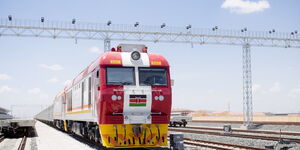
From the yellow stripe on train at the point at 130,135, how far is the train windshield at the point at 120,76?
141 cm

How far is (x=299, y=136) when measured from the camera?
71.3 ft

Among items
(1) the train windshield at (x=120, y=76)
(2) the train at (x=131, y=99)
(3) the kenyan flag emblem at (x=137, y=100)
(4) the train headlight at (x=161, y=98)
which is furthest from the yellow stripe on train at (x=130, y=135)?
(1) the train windshield at (x=120, y=76)

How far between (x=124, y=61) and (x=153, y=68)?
1.04 metres

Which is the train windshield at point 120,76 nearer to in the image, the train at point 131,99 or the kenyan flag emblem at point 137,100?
the train at point 131,99

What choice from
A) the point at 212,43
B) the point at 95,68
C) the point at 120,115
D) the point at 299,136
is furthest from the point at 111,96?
the point at 212,43

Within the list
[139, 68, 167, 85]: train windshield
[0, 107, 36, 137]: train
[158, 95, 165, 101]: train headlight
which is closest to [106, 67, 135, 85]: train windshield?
[139, 68, 167, 85]: train windshield

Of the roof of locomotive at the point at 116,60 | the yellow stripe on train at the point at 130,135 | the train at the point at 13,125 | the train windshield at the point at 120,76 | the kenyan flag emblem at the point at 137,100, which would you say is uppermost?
the roof of locomotive at the point at 116,60

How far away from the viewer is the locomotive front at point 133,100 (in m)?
11.8

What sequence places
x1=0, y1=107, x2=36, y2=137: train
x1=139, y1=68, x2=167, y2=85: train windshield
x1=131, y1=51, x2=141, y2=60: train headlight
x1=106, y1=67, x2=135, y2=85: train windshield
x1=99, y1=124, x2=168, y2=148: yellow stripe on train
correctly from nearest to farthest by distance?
x1=99, y1=124, x2=168, y2=148: yellow stripe on train, x1=106, y1=67, x2=135, y2=85: train windshield, x1=139, y1=68, x2=167, y2=85: train windshield, x1=131, y1=51, x2=141, y2=60: train headlight, x1=0, y1=107, x2=36, y2=137: train

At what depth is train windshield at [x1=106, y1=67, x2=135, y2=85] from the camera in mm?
12016

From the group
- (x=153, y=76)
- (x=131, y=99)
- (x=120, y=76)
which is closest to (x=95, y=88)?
(x=120, y=76)

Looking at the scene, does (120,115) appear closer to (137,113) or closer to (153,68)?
(137,113)

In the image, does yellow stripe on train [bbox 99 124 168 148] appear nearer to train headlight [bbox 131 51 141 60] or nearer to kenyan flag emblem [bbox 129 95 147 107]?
kenyan flag emblem [bbox 129 95 147 107]

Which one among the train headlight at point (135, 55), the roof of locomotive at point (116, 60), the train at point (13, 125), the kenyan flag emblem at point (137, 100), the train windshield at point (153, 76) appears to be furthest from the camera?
the train at point (13, 125)
